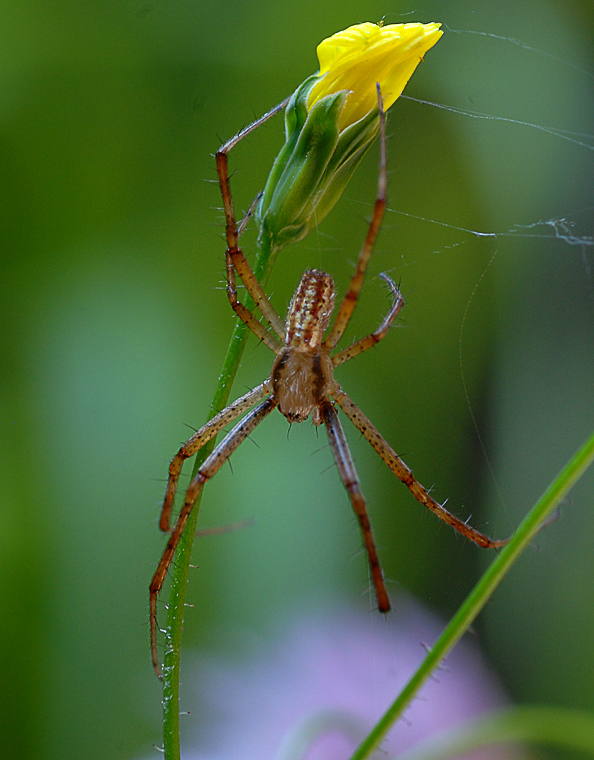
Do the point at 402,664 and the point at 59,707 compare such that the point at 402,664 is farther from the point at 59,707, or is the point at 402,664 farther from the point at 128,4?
the point at 128,4

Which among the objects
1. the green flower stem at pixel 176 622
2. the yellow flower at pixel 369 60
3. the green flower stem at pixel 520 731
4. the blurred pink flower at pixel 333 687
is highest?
the yellow flower at pixel 369 60

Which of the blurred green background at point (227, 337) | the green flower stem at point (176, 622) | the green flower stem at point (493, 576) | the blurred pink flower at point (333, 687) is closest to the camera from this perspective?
the green flower stem at point (493, 576)

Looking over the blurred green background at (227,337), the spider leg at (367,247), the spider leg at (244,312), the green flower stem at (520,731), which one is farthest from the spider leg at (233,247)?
the green flower stem at (520,731)

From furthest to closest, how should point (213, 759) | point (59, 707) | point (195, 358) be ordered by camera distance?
point (195, 358), point (59, 707), point (213, 759)

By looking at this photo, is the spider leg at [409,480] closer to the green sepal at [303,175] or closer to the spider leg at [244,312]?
the spider leg at [244,312]

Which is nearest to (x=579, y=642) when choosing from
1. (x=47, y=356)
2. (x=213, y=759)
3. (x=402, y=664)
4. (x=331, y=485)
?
(x=402, y=664)

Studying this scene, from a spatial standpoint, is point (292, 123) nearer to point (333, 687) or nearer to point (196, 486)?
point (196, 486)

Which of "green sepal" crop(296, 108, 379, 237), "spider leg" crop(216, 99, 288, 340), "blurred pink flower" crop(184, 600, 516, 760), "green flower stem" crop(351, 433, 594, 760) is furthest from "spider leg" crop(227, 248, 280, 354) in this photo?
"blurred pink flower" crop(184, 600, 516, 760)
